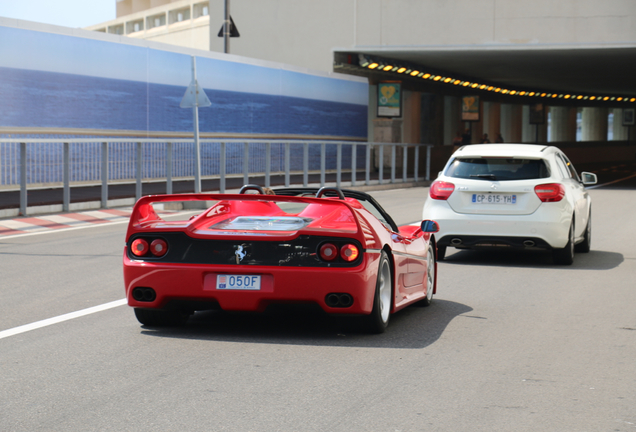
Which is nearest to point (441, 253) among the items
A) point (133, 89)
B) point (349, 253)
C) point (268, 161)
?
point (349, 253)

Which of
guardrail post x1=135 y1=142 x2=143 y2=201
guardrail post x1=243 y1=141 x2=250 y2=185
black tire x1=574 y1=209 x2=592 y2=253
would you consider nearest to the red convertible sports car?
black tire x1=574 y1=209 x2=592 y2=253

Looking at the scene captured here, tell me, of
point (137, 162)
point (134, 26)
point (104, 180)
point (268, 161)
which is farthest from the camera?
point (134, 26)

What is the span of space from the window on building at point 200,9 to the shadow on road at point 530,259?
95939 mm

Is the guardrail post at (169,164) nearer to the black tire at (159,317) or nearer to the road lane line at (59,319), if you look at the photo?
the road lane line at (59,319)

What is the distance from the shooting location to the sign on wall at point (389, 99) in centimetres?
3922

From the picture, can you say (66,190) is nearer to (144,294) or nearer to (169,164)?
(169,164)

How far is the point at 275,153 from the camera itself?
79.8 feet

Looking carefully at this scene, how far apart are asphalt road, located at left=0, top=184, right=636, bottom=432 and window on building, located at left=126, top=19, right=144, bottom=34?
108287 mm

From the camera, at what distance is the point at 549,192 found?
35.3ft

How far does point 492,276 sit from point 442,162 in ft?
121

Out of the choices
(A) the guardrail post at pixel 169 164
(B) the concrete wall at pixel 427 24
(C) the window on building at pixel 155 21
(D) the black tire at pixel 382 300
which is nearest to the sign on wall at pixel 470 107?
(B) the concrete wall at pixel 427 24

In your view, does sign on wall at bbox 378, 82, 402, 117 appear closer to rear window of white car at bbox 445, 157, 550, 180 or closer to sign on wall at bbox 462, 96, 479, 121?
sign on wall at bbox 462, 96, 479, 121

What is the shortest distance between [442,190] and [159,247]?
5.50m

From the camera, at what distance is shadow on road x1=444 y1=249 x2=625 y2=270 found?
35.9 feet
